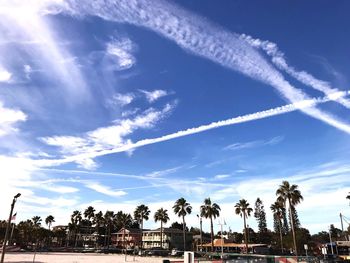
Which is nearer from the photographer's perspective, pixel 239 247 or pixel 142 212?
pixel 239 247

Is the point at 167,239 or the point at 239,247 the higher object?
the point at 167,239

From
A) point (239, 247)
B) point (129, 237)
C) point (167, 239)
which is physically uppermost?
point (129, 237)

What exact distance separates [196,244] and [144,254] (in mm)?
35401

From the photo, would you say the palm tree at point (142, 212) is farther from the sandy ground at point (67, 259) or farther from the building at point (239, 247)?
the sandy ground at point (67, 259)

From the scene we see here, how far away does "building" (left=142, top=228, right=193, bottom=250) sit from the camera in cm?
12244

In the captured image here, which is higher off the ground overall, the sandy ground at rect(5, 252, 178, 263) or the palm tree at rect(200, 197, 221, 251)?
the palm tree at rect(200, 197, 221, 251)

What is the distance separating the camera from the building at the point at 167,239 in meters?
122

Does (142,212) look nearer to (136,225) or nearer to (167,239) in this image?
(167,239)

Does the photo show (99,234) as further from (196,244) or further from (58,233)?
(196,244)

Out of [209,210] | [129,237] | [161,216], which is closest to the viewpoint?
[209,210]

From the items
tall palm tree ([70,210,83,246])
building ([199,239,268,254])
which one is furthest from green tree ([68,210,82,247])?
building ([199,239,268,254])

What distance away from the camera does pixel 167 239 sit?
123 m

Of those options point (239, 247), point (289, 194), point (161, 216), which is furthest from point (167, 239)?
point (289, 194)

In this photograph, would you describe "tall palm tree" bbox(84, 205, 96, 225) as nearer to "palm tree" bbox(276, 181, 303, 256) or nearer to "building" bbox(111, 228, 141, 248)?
"building" bbox(111, 228, 141, 248)
